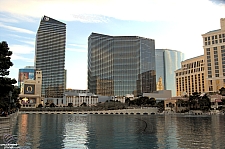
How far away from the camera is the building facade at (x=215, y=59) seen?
14962 centimetres

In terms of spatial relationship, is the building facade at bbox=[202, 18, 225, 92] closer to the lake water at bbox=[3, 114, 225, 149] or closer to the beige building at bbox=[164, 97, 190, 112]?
the beige building at bbox=[164, 97, 190, 112]

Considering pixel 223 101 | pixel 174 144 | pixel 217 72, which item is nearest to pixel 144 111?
pixel 223 101

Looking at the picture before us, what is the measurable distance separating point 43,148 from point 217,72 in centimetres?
14732

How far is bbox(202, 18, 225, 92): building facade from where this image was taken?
491ft

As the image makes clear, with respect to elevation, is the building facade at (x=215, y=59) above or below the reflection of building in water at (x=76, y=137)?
above

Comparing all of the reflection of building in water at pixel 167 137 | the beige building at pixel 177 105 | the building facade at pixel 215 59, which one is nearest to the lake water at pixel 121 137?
the reflection of building in water at pixel 167 137

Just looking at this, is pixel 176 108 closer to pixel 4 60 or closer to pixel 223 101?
pixel 223 101

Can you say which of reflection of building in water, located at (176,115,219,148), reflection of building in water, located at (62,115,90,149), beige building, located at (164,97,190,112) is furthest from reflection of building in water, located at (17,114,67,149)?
beige building, located at (164,97,190,112)

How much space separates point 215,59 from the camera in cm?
15325

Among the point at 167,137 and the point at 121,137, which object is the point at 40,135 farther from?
the point at 167,137

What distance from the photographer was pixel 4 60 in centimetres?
2839

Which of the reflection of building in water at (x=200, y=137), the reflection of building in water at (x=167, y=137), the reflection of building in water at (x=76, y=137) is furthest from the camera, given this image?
the reflection of building in water at (x=76, y=137)

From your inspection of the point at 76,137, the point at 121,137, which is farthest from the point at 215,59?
the point at 76,137

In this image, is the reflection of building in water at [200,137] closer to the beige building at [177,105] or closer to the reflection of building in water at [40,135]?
the reflection of building in water at [40,135]
